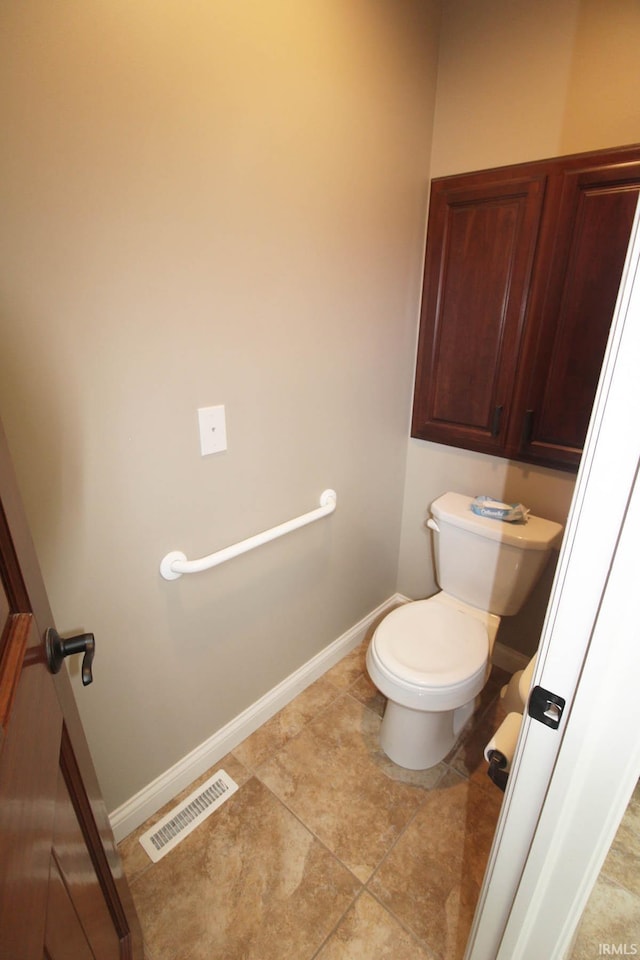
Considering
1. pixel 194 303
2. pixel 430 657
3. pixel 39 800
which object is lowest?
pixel 430 657

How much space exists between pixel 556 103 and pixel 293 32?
859 mm

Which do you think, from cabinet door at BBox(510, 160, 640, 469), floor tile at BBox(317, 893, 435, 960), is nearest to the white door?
floor tile at BBox(317, 893, 435, 960)

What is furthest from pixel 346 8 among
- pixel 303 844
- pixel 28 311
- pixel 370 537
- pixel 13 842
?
pixel 303 844

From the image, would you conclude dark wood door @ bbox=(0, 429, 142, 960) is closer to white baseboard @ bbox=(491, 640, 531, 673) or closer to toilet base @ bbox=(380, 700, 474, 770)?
toilet base @ bbox=(380, 700, 474, 770)

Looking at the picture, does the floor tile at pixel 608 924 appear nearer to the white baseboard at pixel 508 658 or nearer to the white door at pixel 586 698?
the white door at pixel 586 698

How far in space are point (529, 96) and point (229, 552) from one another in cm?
173

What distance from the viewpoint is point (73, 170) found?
2.64 ft

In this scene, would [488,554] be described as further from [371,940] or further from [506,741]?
[371,940]

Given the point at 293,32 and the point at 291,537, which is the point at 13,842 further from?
the point at 293,32

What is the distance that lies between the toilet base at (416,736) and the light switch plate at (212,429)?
1012mm

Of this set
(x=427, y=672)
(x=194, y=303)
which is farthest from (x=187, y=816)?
(x=194, y=303)

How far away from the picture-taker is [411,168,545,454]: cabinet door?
1500mm

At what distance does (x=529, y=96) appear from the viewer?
1.39 metres

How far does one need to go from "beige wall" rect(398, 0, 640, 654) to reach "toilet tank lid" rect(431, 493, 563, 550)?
0.44 feet
